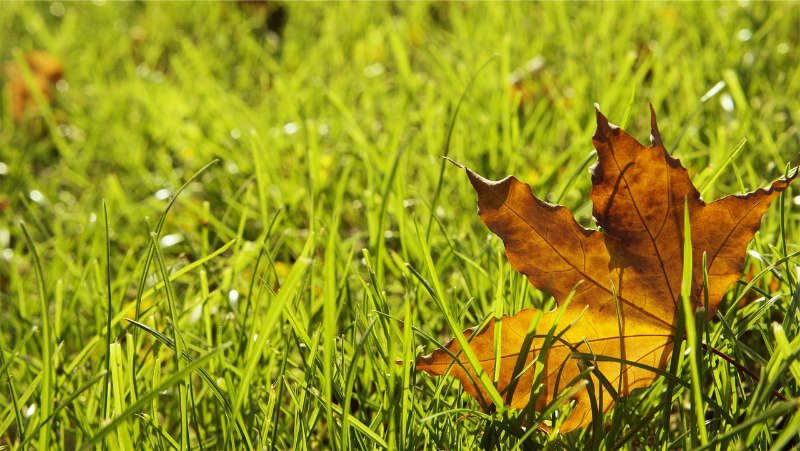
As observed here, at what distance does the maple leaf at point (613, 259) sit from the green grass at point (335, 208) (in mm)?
42

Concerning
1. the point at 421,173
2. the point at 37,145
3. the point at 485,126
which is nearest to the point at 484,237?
the point at 421,173

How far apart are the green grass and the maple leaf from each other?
42mm

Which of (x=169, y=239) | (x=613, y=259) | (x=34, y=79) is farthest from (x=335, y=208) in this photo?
(x=34, y=79)

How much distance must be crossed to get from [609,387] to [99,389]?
2.16 feet

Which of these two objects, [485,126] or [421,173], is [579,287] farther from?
[485,126]

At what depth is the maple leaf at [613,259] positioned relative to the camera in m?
0.62

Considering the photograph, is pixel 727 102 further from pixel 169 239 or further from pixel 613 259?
pixel 169 239

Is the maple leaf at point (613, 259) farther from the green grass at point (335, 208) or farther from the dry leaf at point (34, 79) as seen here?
the dry leaf at point (34, 79)

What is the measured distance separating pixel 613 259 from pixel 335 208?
2.11 ft

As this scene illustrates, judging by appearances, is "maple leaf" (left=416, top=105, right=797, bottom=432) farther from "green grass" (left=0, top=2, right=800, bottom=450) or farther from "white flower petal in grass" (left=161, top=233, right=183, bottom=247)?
"white flower petal in grass" (left=161, top=233, right=183, bottom=247)

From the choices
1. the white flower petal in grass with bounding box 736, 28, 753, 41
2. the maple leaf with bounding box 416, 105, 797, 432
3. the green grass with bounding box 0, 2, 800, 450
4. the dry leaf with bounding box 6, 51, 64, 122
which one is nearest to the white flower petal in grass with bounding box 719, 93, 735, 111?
the green grass with bounding box 0, 2, 800, 450

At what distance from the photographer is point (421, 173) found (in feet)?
4.49

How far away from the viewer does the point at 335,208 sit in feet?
3.88

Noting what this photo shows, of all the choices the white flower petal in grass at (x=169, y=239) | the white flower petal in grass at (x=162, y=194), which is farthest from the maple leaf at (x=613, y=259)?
the white flower petal in grass at (x=162, y=194)
